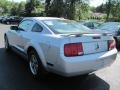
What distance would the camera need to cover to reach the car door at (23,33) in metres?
6.81

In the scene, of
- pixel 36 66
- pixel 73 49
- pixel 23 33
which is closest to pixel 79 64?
pixel 73 49

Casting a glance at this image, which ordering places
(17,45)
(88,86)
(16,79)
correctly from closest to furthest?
1. (88,86)
2. (16,79)
3. (17,45)

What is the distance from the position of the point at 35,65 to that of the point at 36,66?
0.29 feet

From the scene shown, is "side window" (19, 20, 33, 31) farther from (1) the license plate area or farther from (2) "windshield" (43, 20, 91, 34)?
(1) the license plate area

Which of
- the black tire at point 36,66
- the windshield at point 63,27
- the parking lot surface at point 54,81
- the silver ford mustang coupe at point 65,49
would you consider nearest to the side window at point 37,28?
the silver ford mustang coupe at point 65,49

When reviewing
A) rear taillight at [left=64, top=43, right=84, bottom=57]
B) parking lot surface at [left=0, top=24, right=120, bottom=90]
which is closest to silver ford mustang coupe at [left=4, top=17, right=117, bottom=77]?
rear taillight at [left=64, top=43, right=84, bottom=57]

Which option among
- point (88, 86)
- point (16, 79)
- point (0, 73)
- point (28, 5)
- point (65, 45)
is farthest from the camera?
point (28, 5)

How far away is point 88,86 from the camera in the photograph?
18.2 feet

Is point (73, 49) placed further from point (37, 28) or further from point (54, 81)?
point (37, 28)

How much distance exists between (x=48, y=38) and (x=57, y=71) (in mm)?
777

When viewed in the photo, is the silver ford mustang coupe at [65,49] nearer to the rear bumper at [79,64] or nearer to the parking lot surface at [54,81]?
the rear bumper at [79,64]

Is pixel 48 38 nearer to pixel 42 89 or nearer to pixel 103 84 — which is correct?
pixel 42 89

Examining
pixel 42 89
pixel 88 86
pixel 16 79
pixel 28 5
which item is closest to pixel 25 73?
pixel 16 79

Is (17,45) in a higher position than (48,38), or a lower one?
lower
